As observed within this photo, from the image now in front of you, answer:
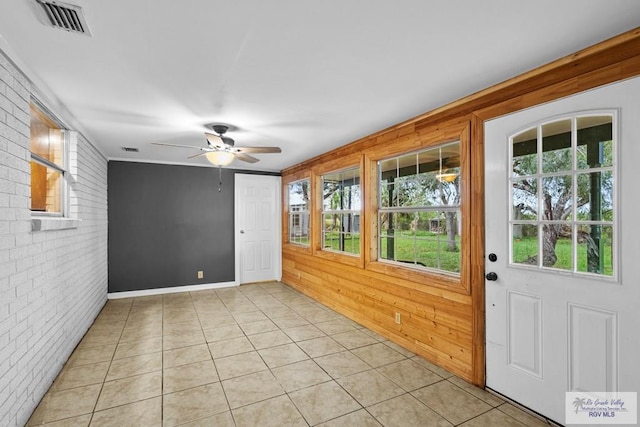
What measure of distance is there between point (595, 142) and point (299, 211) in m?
4.53

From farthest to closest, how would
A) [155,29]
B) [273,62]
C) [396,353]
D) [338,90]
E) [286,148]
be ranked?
[286,148] → [396,353] → [338,90] → [273,62] → [155,29]

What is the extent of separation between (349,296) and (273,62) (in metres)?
3.06

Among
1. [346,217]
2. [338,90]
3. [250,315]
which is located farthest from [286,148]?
[250,315]

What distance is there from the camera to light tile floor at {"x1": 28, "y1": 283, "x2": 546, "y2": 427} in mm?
2152

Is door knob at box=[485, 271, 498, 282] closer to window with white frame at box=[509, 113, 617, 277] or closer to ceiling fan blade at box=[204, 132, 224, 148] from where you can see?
window with white frame at box=[509, 113, 617, 277]

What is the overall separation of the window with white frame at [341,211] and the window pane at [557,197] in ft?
7.46

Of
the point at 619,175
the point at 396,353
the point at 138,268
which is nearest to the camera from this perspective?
the point at 619,175

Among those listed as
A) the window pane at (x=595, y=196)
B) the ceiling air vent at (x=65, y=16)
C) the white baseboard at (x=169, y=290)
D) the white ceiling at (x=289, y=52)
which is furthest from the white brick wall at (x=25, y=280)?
the window pane at (x=595, y=196)

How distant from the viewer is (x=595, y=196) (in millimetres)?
1890

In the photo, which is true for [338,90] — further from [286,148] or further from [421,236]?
[286,148]

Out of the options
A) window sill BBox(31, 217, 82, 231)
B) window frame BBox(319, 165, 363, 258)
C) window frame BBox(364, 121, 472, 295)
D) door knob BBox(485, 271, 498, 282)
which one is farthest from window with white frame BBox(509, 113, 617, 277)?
window sill BBox(31, 217, 82, 231)

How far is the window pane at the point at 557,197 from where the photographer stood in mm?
2020

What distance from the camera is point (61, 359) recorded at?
2797 mm

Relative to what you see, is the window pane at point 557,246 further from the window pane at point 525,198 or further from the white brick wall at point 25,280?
the white brick wall at point 25,280
